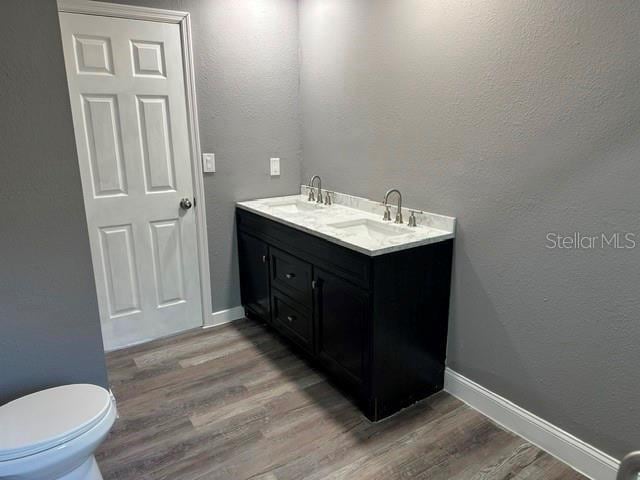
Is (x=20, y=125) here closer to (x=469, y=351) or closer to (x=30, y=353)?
(x=30, y=353)

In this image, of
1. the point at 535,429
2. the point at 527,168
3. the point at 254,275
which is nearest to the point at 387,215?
the point at 527,168

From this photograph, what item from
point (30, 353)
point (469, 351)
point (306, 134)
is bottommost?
point (469, 351)

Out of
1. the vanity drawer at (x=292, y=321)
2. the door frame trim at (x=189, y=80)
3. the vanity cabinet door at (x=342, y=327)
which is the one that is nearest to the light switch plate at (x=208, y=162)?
the door frame trim at (x=189, y=80)

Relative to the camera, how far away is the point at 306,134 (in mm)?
3221

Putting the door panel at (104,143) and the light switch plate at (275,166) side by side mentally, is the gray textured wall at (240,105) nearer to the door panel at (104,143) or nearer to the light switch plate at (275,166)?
the light switch plate at (275,166)

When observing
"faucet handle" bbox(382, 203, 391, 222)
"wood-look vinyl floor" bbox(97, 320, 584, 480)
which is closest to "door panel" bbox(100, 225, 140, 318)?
"wood-look vinyl floor" bbox(97, 320, 584, 480)

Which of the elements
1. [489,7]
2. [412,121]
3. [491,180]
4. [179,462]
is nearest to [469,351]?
[491,180]

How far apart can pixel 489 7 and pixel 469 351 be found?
5.25ft

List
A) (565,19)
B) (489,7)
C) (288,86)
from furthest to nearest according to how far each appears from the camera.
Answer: (288,86) → (489,7) → (565,19)

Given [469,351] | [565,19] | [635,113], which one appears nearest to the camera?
[635,113]

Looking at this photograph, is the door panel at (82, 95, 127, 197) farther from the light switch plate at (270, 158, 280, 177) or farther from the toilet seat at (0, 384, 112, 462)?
the toilet seat at (0, 384, 112, 462)

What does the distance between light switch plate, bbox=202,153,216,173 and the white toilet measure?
1.63 metres

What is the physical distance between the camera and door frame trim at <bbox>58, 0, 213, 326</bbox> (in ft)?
7.93

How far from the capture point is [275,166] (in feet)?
10.6
